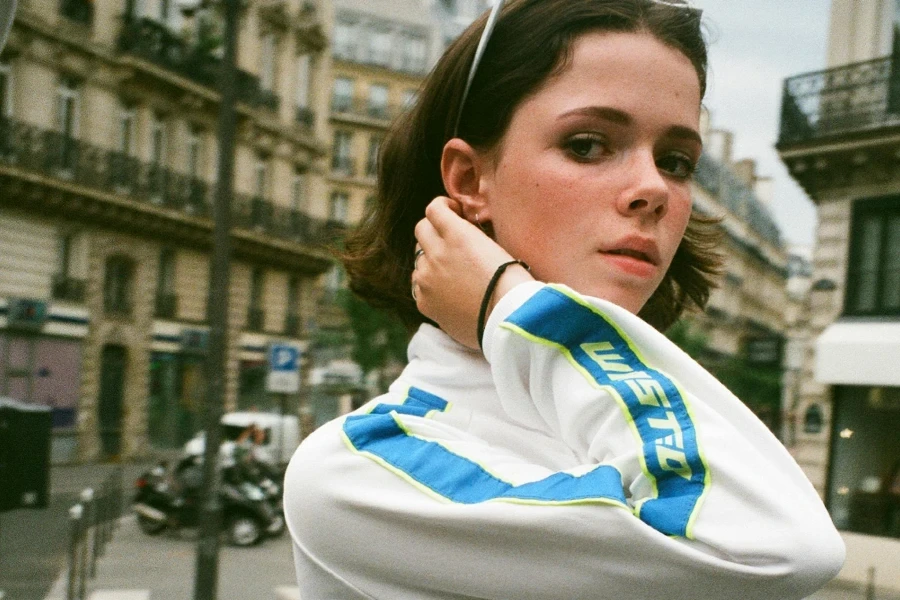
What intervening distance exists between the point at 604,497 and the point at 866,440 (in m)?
14.8

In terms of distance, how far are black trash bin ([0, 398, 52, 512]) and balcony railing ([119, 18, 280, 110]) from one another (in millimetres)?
20250

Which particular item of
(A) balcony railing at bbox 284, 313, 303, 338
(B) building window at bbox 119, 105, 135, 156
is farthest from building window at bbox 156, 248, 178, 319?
(A) balcony railing at bbox 284, 313, 303, 338

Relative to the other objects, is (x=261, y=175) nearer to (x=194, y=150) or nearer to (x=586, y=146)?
(x=194, y=150)

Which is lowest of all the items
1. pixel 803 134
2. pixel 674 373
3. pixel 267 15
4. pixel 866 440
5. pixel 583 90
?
pixel 866 440

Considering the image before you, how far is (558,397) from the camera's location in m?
1.06

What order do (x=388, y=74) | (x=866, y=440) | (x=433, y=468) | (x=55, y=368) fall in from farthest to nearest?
(x=388, y=74) → (x=55, y=368) → (x=866, y=440) → (x=433, y=468)

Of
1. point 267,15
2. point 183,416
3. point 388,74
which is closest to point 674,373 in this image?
point 183,416

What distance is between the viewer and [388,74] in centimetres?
5231

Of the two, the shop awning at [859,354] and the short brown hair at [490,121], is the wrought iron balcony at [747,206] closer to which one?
the shop awning at [859,354]

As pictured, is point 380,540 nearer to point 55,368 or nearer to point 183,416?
point 55,368

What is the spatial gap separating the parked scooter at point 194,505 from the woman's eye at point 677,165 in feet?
45.4

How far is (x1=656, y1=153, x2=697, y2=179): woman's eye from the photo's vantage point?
4.03 feet

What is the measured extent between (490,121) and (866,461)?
538 inches

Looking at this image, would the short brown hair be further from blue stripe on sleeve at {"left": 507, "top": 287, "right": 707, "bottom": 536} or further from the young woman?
blue stripe on sleeve at {"left": 507, "top": 287, "right": 707, "bottom": 536}
